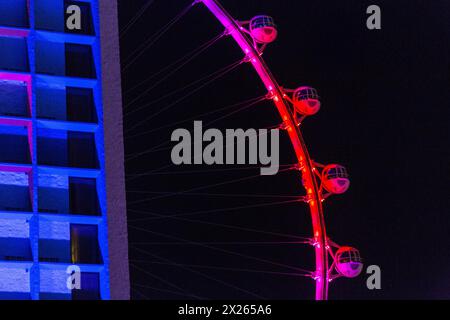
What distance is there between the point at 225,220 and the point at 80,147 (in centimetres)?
225

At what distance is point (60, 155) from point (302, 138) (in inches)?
125

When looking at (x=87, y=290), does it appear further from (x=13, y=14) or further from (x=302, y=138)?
(x=302, y=138)

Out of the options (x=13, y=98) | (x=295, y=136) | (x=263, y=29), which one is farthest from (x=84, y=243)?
(x=295, y=136)

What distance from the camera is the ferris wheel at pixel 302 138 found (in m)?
9.70

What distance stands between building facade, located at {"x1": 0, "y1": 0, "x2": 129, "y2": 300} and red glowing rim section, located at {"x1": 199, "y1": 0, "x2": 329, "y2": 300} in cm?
227

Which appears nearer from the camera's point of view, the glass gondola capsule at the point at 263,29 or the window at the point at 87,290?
the window at the point at 87,290

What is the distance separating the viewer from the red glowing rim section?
984cm

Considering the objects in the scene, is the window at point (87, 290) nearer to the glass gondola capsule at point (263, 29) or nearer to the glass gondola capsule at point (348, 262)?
the glass gondola capsule at point (348, 262)

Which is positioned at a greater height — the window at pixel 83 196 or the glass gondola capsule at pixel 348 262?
the window at pixel 83 196

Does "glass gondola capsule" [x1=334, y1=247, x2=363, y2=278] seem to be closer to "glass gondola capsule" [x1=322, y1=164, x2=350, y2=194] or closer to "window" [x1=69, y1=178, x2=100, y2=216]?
"glass gondola capsule" [x1=322, y1=164, x2=350, y2=194]

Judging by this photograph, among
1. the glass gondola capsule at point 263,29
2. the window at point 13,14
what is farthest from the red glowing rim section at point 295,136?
the window at point 13,14

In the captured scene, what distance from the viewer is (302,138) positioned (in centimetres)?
1020
